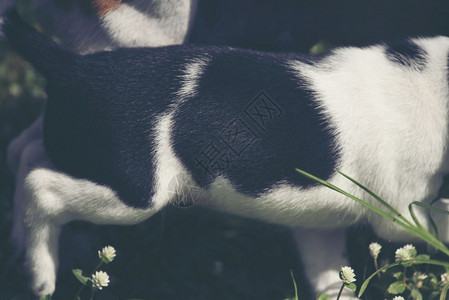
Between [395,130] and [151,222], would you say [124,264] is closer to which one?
[151,222]

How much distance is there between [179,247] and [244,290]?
14.3 inches

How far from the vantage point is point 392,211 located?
213cm

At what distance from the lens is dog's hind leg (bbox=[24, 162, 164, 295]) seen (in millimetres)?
2059

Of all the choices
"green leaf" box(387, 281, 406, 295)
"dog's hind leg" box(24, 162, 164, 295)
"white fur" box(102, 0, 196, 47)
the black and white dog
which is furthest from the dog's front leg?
"white fur" box(102, 0, 196, 47)

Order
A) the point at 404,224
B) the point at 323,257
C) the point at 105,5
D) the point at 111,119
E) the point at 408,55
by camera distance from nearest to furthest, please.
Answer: the point at 111,119 → the point at 404,224 → the point at 408,55 → the point at 105,5 → the point at 323,257

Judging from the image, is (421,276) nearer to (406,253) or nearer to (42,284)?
(406,253)

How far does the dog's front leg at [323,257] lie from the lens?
2.44 m

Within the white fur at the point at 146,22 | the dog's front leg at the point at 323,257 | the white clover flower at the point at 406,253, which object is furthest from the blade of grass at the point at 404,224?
the white fur at the point at 146,22

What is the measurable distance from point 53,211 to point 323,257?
3.64 ft

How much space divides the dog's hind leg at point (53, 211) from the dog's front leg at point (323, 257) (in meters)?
0.72

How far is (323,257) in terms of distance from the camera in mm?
2482

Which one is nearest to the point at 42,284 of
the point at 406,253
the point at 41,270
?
the point at 41,270

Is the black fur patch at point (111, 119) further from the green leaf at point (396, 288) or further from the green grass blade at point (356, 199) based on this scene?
the green leaf at point (396, 288)

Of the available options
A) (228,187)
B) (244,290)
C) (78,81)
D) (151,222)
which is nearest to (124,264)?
(151,222)
